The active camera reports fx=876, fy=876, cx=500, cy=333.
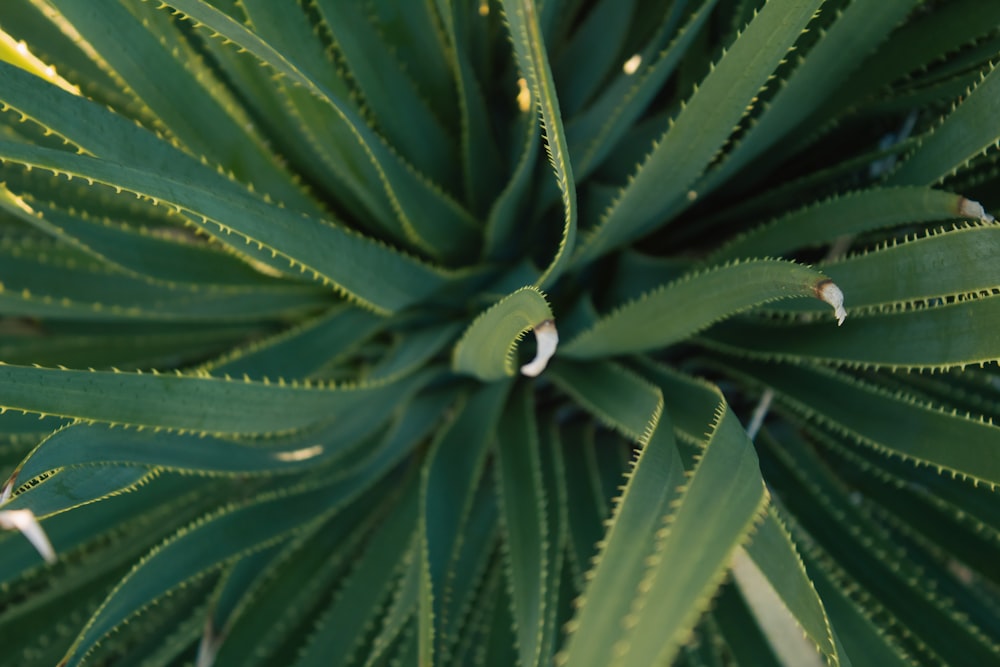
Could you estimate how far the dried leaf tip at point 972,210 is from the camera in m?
0.47

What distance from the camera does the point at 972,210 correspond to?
477 mm

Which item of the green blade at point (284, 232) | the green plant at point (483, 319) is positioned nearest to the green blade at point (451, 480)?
the green plant at point (483, 319)

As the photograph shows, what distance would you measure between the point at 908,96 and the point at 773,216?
0.13 metres

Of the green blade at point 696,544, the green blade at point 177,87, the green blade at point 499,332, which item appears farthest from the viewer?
the green blade at point 177,87

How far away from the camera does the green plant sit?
1.65 ft

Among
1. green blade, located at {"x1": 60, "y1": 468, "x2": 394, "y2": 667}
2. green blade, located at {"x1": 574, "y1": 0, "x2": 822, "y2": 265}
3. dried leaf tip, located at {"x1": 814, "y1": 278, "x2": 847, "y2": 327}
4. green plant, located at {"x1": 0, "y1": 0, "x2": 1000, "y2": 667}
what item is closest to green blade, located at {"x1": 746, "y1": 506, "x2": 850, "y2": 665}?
green plant, located at {"x1": 0, "y1": 0, "x2": 1000, "y2": 667}

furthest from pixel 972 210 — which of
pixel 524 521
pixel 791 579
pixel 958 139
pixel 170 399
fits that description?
pixel 170 399

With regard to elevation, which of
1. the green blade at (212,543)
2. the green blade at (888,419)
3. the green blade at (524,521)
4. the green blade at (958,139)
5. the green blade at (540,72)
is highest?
the green blade at (958,139)

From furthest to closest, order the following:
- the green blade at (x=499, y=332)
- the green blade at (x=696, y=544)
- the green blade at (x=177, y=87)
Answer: the green blade at (x=177, y=87), the green blade at (x=499, y=332), the green blade at (x=696, y=544)

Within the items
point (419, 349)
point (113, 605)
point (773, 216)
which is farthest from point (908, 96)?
point (113, 605)

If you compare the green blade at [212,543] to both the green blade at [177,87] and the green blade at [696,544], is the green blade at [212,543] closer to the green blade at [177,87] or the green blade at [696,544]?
the green blade at [177,87]

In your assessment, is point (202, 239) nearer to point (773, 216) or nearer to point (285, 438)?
point (285, 438)

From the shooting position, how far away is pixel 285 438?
68 cm

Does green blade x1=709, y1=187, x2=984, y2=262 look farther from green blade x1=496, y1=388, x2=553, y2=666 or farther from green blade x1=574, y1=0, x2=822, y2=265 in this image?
green blade x1=496, y1=388, x2=553, y2=666
